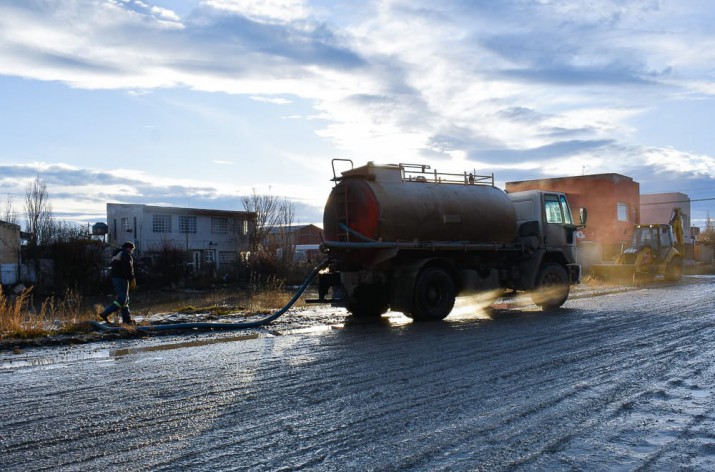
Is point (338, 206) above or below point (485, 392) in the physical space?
above

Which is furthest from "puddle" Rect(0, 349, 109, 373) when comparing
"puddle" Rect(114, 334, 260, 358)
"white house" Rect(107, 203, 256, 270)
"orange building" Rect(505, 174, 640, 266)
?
"orange building" Rect(505, 174, 640, 266)

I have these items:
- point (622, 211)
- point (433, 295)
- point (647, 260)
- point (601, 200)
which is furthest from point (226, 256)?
point (433, 295)

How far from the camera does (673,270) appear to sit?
3170 cm

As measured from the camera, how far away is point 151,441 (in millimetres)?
5441

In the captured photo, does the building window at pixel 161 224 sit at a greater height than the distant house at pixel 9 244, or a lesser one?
greater

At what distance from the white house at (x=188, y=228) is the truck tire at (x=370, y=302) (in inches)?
1350

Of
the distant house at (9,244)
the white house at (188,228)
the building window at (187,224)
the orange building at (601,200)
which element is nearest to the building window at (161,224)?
the white house at (188,228)

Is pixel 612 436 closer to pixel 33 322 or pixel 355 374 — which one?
pixel 355 374

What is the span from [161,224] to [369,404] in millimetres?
48031

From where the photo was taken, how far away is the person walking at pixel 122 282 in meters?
13.9

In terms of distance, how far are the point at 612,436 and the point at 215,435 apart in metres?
3.30

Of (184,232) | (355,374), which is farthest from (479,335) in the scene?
(184,232)

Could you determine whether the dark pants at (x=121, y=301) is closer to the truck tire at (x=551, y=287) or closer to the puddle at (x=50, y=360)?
the puddle at (x=50, y=360)

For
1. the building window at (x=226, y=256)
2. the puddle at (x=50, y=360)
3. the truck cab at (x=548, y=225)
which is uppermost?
the truck cab at (x=548, y=225)
